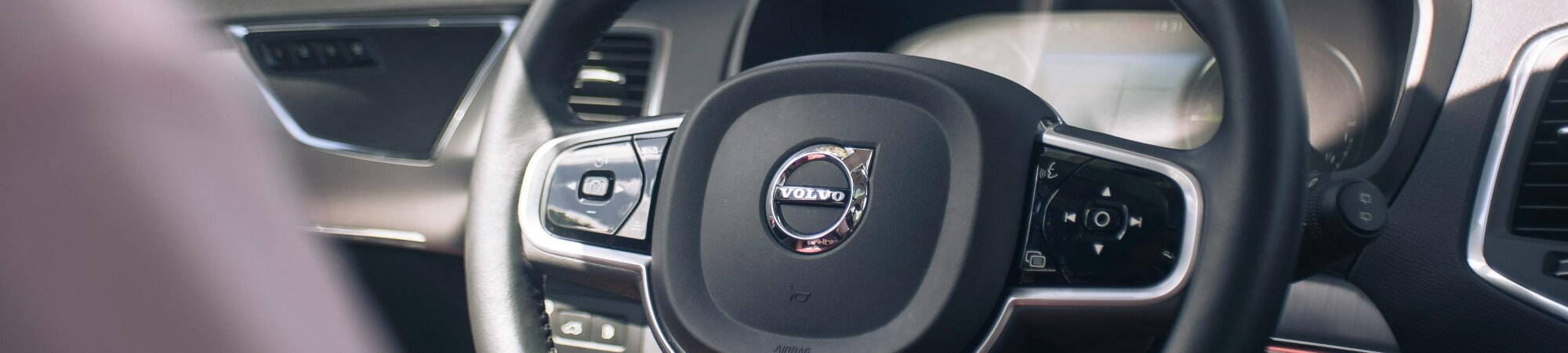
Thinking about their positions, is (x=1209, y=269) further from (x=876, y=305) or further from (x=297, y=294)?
(x=297, y=294)

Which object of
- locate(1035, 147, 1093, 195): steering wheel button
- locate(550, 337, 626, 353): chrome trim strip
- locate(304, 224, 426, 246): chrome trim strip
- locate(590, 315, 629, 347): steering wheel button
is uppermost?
locate(1035, 147, 1093, 195): steering wheel button

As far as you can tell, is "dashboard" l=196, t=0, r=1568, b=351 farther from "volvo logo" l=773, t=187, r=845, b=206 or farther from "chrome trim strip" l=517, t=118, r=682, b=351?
"volvo logo" l=773, t=187, r=845, b=206

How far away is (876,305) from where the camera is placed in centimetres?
104

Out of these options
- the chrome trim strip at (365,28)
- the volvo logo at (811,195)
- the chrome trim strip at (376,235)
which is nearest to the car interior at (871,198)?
the volvo logo at (811,195)

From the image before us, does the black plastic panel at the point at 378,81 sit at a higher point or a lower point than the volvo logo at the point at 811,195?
higher

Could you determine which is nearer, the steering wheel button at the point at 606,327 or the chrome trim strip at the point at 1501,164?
the chrome trim strip at the point at 1501,164

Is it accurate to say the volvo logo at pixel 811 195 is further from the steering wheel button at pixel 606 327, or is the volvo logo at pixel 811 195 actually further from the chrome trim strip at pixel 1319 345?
the chrome trim strip at pixel 1319 345

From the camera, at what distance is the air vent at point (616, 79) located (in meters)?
1.89

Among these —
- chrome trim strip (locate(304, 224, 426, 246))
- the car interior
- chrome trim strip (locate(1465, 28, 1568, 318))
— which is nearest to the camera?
the car interior

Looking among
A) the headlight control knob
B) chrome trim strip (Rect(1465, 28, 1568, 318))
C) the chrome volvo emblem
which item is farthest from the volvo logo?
→ chrome trim strip (Rect(1465, 28, 1568, 318))

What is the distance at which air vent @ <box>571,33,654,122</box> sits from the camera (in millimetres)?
1887

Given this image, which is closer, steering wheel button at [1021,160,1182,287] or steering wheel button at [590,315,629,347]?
steering wheel button at [1021,160,1182,287]

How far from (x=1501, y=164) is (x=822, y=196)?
742 millimetres

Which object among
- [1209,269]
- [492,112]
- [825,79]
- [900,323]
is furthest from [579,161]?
[1209,269]
